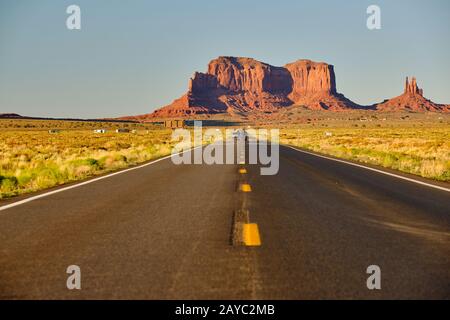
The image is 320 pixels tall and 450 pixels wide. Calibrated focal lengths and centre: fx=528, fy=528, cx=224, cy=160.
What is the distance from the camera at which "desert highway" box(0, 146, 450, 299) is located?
4672 mm

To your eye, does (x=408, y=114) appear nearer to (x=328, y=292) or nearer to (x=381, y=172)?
(x=381, y=172)

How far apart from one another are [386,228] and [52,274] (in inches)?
184

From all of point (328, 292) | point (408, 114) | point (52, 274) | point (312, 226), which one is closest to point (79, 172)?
point (312, 226)

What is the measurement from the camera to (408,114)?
650ft

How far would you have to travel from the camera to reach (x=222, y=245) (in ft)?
20.9

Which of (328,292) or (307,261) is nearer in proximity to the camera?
(328,292)

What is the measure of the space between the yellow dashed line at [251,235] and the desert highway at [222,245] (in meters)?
0.10

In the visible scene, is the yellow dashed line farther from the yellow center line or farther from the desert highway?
the yellow center line

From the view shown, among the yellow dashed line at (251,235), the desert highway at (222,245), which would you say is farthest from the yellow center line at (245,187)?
the yellow dashed line at (251,235)

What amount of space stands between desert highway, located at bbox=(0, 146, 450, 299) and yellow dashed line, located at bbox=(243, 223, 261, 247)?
0.32ft

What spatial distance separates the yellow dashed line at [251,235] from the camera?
6.48 m

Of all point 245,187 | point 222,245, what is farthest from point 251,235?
point 245,187

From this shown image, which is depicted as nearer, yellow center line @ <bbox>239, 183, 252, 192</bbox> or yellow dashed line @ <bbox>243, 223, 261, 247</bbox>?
yellow dashed line @ <bbox>243, 223, 261, 247</bbox>

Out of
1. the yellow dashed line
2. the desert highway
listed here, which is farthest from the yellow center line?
the yellow dashed line
